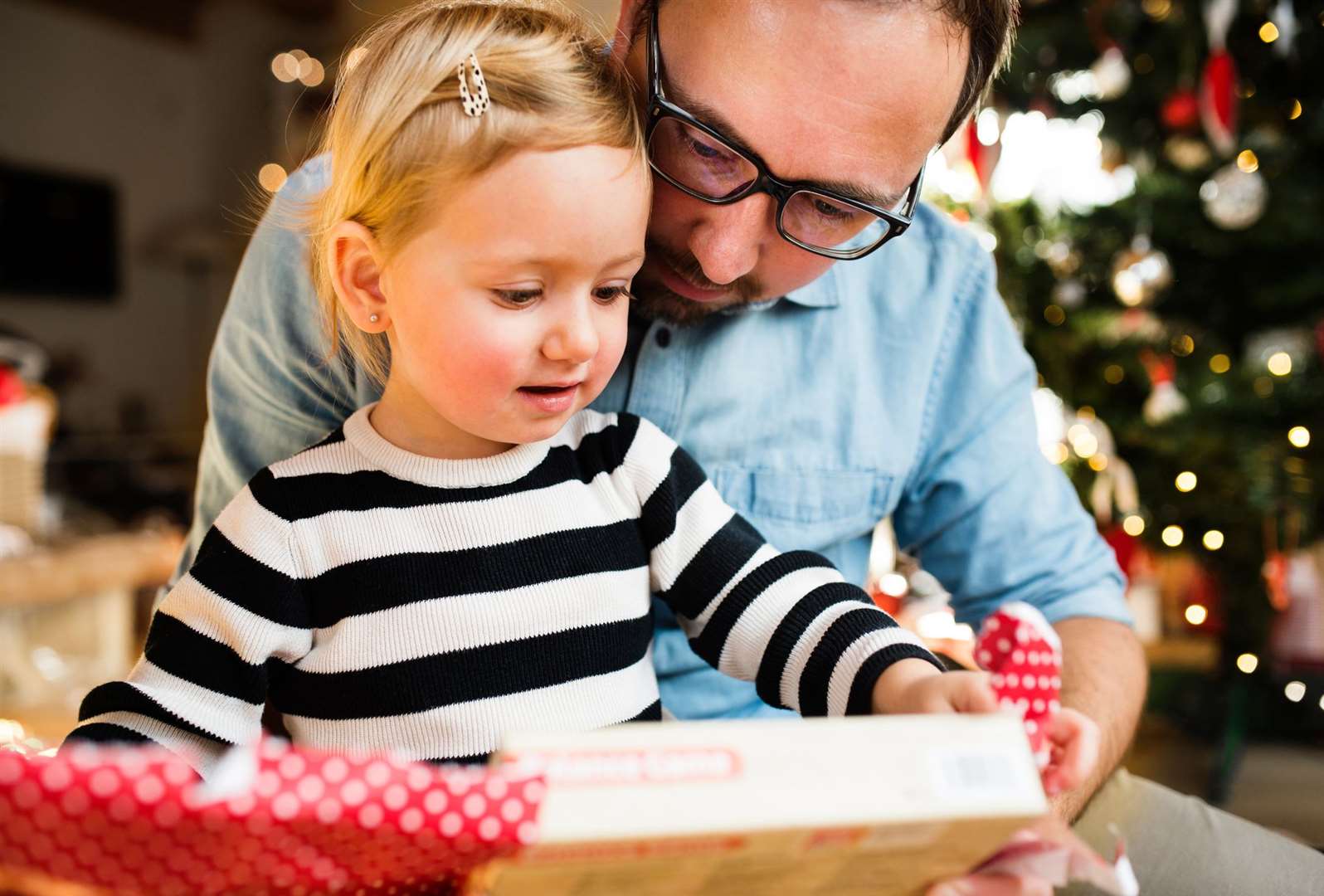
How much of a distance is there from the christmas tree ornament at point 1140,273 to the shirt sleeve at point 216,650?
193cm

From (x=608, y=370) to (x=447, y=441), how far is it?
12cm

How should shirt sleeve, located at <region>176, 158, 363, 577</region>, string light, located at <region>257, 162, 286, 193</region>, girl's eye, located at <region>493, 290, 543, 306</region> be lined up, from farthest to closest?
string light, located at <region>257, 162, 286, 193</region> → shirt sleeve, located at <region>176, 158, 363, 577</region> → girl's eye, located at <region>493, 290, 543, 306</region>

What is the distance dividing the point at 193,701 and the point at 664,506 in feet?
1.08

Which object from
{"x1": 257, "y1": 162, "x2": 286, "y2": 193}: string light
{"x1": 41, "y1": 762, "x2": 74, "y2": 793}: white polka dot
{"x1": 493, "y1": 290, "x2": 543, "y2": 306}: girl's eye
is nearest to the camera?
{"x1": 41, "y1": 762, "x2": 74, "y2": 793}: white polka dot

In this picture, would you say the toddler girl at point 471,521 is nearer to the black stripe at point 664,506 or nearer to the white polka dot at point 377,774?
the black stripe at point 664,506

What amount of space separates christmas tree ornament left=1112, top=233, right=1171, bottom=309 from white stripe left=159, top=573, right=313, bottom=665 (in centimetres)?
195

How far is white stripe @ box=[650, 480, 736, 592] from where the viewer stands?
79cm

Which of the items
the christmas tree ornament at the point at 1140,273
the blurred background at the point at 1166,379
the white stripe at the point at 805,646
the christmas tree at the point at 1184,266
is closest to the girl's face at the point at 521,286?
the white stripe at the point at 805,646

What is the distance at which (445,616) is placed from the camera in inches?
28.2

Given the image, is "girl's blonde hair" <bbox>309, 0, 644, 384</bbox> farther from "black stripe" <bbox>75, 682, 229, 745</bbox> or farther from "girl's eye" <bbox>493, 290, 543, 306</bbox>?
"black stripe" <bbox>75, 682, 229, 745</bbox>

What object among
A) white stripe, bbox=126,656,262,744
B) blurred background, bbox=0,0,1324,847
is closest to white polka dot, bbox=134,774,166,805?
white stripe, bbox=126,656,262,744

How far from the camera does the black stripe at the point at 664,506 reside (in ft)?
2.60

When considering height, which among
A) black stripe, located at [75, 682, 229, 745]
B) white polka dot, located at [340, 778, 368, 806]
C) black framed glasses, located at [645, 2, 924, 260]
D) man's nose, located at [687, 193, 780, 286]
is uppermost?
black framed glasses, located at [645, 2, 924, 260]

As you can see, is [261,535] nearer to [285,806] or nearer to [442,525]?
[442,525]
